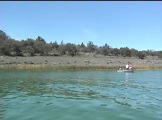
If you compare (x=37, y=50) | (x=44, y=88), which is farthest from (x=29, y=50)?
(x=44, y=88)

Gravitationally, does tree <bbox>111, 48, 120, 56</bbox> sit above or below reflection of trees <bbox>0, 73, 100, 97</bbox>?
above

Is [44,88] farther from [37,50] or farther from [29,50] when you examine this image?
[37,50]

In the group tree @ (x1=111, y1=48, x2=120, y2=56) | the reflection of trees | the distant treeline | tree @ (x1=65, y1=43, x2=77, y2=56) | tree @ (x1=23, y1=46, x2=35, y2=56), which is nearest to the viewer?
the reflection of trees

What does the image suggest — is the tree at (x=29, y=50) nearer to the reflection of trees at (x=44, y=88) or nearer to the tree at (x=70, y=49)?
the tree at (x=70, y=49)

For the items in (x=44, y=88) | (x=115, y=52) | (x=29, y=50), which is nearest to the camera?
(x=44, y=88)

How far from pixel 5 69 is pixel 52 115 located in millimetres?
60224

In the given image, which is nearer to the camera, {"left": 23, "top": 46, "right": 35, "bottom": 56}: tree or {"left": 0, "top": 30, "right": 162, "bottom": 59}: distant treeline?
{"left": 0, "top": 30, "right": 162, "bottom": 59}: distant treeline

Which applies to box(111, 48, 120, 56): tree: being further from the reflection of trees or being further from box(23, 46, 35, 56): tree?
the reflection of trees

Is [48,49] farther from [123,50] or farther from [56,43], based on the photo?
[123,50]

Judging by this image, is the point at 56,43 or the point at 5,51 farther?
the point at 56,43

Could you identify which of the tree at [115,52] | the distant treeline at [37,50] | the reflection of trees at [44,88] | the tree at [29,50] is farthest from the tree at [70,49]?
the reflection of trees at [44,88]

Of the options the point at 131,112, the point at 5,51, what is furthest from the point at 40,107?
the point at 5,51

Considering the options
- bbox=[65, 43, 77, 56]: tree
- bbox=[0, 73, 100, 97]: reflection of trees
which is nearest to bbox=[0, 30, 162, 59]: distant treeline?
bbox=[65, 43, 77, 56]: tree

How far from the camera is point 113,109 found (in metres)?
19.1
